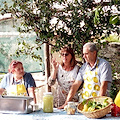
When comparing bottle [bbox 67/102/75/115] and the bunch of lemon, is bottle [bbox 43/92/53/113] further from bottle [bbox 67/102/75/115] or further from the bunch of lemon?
the bunch of lemon

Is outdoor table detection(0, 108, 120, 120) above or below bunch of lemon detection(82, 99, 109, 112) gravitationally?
below

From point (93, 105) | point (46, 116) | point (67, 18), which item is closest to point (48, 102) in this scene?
point (46, 116)

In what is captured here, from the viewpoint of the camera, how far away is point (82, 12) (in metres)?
4.41

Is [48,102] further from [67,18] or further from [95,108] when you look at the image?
[67,18]

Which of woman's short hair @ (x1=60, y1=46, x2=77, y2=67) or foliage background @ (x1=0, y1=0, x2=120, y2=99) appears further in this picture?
foliage background @ (x1=0, y1=0, x2=120, y2=99)

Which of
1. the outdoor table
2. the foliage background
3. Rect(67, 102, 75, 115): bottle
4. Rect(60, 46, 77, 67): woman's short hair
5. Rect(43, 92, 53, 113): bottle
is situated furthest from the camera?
the foliage background

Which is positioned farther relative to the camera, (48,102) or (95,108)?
(48,102)

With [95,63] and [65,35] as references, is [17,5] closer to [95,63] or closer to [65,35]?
[65,35]

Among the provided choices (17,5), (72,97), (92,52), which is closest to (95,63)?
(92,52)

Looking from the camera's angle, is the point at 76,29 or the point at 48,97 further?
the point at 76,29

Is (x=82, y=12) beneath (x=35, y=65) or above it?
above

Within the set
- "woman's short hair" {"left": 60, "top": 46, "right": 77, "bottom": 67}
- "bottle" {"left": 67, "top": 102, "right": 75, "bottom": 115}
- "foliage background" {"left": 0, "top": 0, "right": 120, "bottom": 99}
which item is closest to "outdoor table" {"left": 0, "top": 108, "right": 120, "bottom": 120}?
"bottle" {"left": 67, "top": 102, "right": 75, "bottom": 115}

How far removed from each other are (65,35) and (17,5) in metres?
0.85

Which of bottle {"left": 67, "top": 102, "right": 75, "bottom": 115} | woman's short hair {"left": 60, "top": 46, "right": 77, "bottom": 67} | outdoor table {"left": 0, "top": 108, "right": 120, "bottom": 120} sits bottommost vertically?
outdoor table {"left": 0, "top": 108, "right": 120, "bottom": 120}
